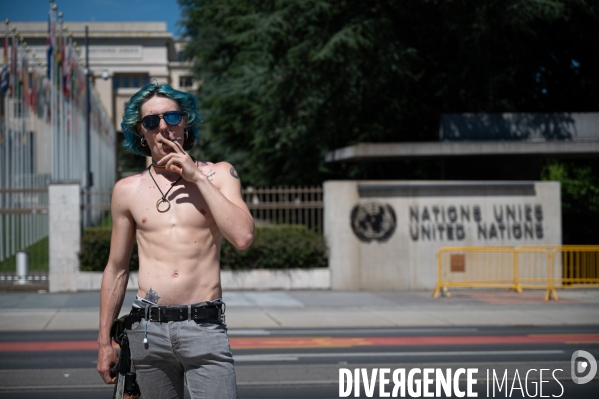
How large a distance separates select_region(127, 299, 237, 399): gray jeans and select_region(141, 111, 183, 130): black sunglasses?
2.55 ft

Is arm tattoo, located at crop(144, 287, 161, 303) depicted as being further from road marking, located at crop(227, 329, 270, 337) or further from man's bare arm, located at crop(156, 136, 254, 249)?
road marking, located at crop(227, 329, 270, 337)

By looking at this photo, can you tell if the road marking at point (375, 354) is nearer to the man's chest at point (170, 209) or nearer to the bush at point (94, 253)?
the man's chest at point (170, 209)

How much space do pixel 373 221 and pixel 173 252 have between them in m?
15.2

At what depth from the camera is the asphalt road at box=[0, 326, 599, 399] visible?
7.57 metres

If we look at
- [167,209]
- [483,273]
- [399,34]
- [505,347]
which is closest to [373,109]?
[399,34]

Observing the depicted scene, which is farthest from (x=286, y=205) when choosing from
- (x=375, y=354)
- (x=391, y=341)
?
(x=375, y=354)

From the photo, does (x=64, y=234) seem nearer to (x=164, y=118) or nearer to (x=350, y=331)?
(x=350, y=331)

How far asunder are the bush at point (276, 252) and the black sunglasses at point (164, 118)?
14587 millimetres

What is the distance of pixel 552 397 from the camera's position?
280 inches

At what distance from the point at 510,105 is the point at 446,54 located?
281 centimetres

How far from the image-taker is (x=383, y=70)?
73.2 ft

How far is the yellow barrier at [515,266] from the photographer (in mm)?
17625

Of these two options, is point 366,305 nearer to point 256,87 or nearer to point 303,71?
point 303,71

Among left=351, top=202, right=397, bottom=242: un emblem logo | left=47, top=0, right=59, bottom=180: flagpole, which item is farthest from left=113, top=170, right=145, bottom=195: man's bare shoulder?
left=47, top=0, right=59, bottom=180: flagpole
